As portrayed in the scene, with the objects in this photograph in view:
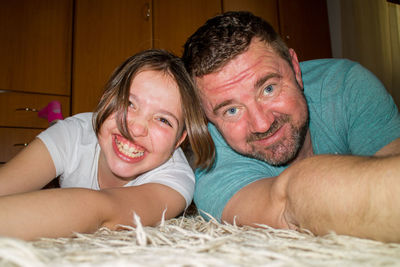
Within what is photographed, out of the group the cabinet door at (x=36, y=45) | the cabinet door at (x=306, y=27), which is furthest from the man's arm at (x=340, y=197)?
the cabinet door at (x=306, y=27)

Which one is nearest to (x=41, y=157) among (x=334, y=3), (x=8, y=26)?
(x=8, y=26)

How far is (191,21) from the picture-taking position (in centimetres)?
269

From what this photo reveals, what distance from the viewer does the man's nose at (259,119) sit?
84 cm

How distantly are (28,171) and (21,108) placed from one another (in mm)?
1445

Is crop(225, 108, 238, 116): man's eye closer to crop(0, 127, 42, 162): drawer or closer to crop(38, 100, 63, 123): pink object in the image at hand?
crop(38, 100, 63, 123): pink object

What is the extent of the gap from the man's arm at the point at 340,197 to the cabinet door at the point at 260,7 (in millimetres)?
2715

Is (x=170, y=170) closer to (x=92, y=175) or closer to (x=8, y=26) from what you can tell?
(x=92, y=175)

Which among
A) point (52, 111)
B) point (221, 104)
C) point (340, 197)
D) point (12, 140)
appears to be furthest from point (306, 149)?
point (12, 140)

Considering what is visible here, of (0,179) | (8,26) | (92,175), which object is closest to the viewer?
(0,179)

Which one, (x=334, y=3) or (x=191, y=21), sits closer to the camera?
(x=191, y=21)

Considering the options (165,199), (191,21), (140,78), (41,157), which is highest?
(191,21)

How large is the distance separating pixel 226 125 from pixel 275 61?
0.89ft

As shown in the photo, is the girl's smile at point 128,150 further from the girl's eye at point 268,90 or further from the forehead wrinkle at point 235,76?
the girl's eye at point 268,90

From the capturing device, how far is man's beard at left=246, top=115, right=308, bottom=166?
0.87 metres
